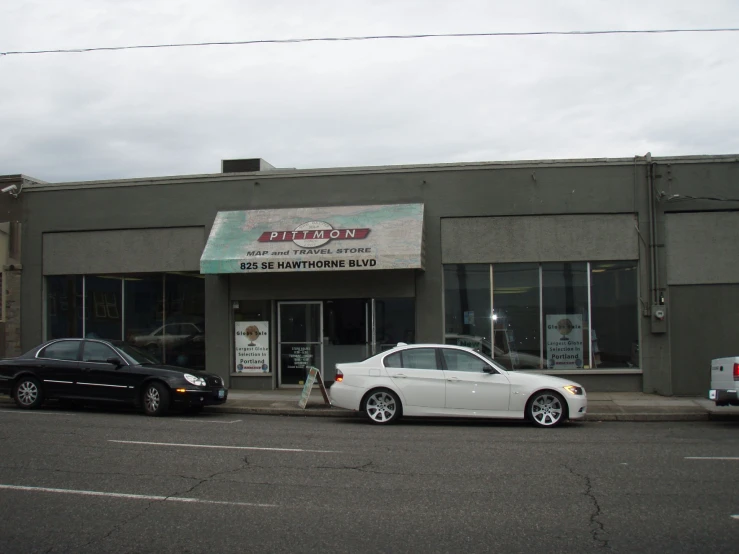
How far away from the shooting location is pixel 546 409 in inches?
500

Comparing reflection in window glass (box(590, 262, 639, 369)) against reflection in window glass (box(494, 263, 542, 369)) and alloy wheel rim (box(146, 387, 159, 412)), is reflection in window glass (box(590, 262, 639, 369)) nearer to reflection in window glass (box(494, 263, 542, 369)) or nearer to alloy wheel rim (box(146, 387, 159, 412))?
reflection in window glass (box(494, 263, 542, 369))

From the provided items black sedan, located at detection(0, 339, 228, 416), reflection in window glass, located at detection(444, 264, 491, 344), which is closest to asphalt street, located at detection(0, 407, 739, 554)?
black sedan, located at detection(0, 339, 228, 416)

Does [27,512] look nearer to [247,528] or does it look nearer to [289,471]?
[247,528]

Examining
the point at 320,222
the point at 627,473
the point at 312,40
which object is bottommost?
the point at 627,473

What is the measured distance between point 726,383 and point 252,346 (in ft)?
35.5

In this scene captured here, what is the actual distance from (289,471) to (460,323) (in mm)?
9690

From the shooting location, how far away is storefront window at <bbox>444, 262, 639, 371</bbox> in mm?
17375

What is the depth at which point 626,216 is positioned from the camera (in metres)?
17.4

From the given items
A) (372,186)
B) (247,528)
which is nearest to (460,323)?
(372,186)

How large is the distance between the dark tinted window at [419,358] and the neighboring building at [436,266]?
3645 mm

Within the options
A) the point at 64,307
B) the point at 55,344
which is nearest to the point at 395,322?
the point at 55,344

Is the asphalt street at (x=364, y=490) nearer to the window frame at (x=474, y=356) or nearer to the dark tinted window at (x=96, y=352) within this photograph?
the window frame at (x=474, y=356)

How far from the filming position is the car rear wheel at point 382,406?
1305 cm

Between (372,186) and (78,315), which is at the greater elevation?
(372,186)
